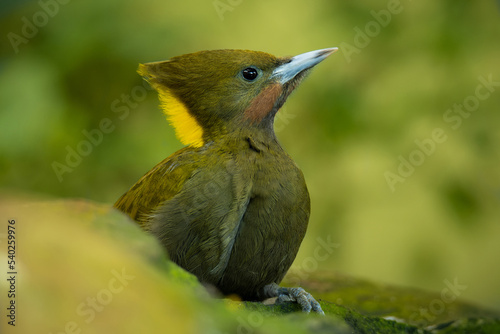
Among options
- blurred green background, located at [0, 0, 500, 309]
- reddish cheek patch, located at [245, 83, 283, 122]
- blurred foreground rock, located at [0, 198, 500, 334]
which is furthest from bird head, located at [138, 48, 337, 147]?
blurred foreground rock, located at [0, 198, 500, 334]

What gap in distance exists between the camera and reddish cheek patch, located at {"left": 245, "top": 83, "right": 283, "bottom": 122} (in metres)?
3.48

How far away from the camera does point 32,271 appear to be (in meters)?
1.54

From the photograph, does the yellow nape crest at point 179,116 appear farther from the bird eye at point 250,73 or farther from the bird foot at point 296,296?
the bird foot at point 296,296

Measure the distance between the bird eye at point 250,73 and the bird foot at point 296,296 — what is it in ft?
3.60

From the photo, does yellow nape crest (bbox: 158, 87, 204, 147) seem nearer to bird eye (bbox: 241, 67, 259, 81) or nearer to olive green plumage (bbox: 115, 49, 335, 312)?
olive green plumage (bbox: 115, 49, 335, 312)

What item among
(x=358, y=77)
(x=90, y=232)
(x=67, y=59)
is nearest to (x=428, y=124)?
(x=358, y=77)

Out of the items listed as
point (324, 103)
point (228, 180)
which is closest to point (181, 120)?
point (228, 180)

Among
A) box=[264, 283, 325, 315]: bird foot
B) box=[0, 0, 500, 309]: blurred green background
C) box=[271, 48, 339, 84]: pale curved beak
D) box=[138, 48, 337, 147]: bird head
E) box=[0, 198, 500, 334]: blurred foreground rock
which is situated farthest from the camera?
box=[0, 0, 500, 309]: blurred green background

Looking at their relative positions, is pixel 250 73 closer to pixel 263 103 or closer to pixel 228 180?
pixel 263 103

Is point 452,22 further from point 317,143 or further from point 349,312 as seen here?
point 349,312

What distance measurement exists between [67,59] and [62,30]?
22 cm

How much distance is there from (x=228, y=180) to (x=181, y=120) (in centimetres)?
61

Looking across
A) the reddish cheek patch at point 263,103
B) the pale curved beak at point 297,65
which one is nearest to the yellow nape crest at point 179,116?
the reddish cheek patch at point 263,103

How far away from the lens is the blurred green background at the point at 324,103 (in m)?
4.70
